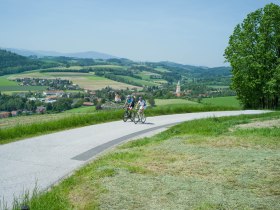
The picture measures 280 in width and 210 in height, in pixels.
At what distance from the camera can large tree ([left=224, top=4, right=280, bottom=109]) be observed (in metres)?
37.5

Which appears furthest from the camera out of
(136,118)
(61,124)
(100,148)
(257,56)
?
(257,56)

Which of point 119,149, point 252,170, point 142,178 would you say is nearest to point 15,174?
point 142,178

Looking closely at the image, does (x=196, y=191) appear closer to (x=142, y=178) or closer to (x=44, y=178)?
(x=142, y=178)

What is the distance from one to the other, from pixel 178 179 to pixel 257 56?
3347 centimetres

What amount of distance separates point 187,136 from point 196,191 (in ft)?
27.5

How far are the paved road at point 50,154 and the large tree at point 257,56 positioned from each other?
23.0m

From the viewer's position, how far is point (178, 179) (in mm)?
8617

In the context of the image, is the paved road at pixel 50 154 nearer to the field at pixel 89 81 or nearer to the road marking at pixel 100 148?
the road marking at pixel 100 148

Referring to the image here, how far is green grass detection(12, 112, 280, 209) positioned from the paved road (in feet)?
2.65

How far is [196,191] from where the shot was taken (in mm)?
7648

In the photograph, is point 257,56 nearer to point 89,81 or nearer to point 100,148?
point 100,148

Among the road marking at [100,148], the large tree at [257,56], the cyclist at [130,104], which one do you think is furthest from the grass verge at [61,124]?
the large tree at [257,56]

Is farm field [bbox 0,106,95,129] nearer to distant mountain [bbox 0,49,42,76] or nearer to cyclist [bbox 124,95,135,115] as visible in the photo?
cyclist [bbox 124,95,135,115]

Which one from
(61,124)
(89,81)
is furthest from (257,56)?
(89,81)
